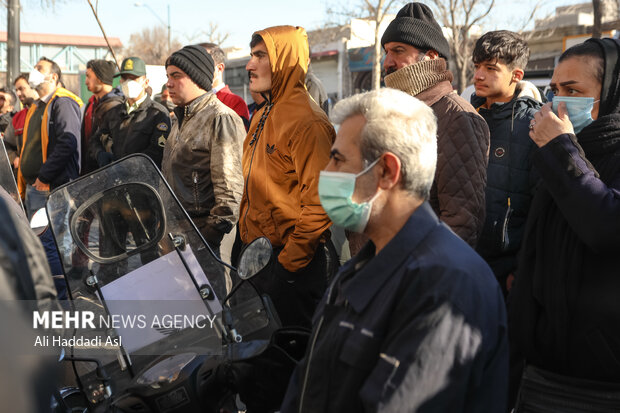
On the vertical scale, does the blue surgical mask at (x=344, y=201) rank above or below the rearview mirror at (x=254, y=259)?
above

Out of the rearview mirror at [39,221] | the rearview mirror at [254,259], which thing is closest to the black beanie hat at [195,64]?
the rearview mirror at [39,221]

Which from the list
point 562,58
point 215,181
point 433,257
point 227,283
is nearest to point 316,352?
point 433,257

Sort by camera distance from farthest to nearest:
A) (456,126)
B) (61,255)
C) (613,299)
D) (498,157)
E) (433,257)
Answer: (498,157), (456,126), (61,255), (613,299), (433,257)

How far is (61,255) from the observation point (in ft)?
8.57

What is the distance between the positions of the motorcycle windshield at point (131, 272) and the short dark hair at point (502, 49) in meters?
2.26

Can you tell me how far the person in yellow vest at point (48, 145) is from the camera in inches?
296

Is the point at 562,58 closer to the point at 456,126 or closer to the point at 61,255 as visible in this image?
the point at 456,126

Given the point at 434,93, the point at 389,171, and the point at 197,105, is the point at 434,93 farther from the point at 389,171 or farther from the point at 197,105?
the point at 197,105

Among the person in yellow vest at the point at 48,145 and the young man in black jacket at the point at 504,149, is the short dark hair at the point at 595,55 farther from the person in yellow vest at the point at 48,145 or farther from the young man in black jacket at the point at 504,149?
the person in yellow vest at the point at 48,145

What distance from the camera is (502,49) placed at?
414cm

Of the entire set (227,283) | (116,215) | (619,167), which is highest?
(619,167)

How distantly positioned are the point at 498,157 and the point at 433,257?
2152 millimetres

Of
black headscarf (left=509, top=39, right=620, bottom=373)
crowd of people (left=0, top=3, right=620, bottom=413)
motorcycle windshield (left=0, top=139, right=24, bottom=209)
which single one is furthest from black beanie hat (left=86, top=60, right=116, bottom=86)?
black headscarf (left=509, top=39, right=620, bottom=373)

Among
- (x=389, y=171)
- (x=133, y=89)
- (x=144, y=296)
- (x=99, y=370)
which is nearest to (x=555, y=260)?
(x=389, y=171)
